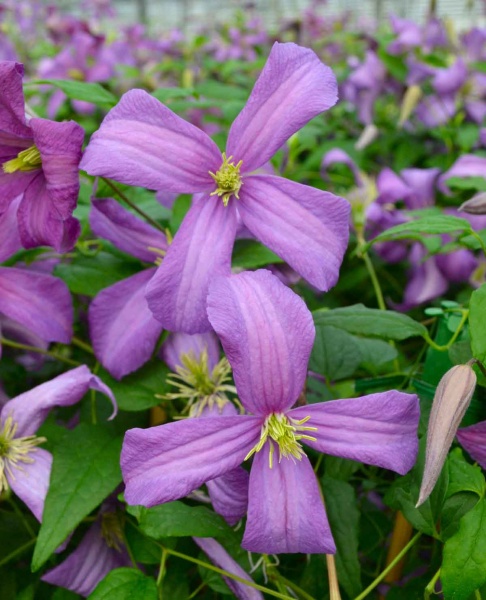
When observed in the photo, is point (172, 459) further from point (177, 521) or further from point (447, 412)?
point (447, 412)

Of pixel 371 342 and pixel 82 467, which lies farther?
pixel 371 342

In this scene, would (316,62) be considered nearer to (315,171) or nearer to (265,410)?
(265,410)

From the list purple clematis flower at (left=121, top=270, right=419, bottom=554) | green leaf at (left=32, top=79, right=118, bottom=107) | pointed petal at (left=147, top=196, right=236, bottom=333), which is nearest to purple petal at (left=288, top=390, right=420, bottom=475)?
purple clematis flower at (left=121, top=270, right=419, bottom=554)

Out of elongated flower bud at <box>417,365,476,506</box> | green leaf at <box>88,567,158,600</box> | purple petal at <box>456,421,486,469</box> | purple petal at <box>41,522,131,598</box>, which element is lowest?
purple petal at <box>41,522,131,598</box>

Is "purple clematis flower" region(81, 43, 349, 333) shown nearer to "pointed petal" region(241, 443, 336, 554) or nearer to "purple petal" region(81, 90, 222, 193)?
"purple petal" region(81, 90, 222, 193)

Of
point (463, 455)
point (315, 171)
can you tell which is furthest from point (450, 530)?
point (315, 171)

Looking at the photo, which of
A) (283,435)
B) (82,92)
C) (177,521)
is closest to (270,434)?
(283,435)
